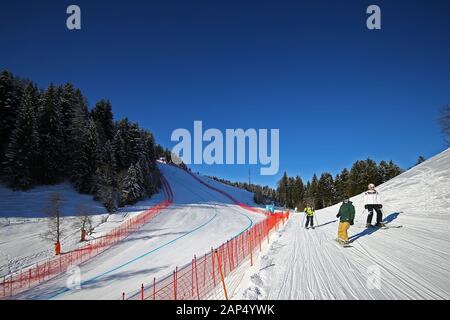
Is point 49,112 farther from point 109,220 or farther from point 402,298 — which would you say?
point 402,298

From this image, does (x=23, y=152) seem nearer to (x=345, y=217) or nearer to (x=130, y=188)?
(x=130, y=188)

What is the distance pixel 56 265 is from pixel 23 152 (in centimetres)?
2550

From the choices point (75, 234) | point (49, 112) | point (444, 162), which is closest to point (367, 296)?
point (444, 162)

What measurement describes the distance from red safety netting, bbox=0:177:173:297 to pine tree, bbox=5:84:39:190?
19203mm

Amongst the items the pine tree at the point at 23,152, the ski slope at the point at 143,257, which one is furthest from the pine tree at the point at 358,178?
the pine tree at the point at 23,152

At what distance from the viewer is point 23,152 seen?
37.2 m

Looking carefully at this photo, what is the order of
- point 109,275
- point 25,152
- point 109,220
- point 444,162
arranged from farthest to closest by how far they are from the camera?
point 25,152 → point 109,220 → point 444,162 → point 109,275

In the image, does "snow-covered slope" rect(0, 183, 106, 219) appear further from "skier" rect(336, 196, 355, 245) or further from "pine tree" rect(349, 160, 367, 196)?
"pine tree" rect(349, 160, 367, 196)

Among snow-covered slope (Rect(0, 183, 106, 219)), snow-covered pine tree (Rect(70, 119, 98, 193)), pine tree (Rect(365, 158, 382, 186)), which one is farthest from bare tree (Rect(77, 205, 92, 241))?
pine tree (Rect(365, 158, 382, 186))

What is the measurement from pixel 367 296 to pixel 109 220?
109 feet

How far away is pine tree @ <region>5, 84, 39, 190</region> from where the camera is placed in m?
36.4

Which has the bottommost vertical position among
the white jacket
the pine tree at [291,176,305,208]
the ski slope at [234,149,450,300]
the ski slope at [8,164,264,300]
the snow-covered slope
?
the pine tree at [291,176,305,208]

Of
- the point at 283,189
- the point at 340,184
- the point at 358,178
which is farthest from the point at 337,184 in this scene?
the point at 283,189

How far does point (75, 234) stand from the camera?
2744 centimetres
